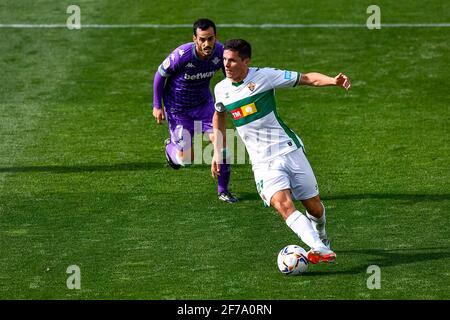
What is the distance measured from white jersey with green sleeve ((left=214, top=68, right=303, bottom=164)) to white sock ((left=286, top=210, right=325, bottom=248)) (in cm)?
79

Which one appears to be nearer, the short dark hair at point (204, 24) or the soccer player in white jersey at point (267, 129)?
the soccer player in white jersey at point (267, 129)

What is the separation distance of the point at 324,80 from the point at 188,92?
12.7ft

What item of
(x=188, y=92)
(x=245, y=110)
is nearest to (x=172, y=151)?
(x=188, y=92)

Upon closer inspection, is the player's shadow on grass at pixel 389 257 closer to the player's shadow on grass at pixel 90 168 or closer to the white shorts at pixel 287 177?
the white shorts at pixel 287 177

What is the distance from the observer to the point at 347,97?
20797 millimetres

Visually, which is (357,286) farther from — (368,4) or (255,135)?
(368,4)

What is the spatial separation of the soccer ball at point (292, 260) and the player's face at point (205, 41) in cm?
380

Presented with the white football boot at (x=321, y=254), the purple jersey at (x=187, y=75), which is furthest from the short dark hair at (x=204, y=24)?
the white football boot at (x=321, y=254)

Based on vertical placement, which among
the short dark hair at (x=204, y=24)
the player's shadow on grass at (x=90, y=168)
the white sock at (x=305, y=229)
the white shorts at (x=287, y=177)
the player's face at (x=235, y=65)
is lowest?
the white sock at (x=305, y=229)

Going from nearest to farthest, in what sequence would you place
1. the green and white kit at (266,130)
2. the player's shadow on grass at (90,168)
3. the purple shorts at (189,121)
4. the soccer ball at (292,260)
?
the soccer ball at (292,260)
the green and white kit at (266,130)
the purple shorts at (189,121)
the player's shadow on grass at (90,168)

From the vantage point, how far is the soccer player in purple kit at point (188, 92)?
51.8 ft

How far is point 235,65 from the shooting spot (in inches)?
515

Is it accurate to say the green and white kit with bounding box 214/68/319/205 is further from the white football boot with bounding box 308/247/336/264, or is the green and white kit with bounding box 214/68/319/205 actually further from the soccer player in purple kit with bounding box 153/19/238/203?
the soccer player in purple kit with bounding box 153/19/238/203
